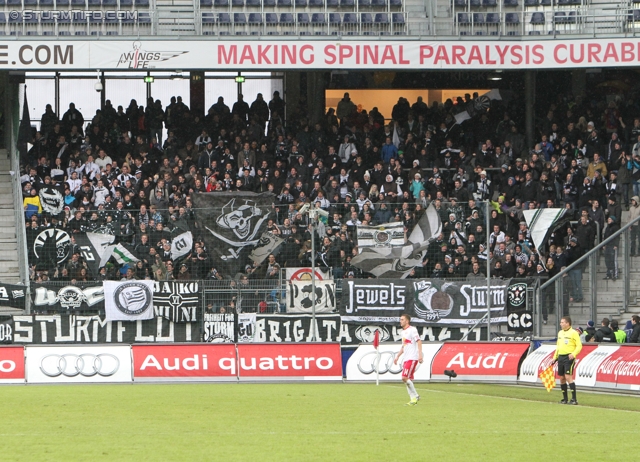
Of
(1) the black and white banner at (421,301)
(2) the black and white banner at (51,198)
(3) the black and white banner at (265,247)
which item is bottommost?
Result: (1) the black and white banner at (421,301)

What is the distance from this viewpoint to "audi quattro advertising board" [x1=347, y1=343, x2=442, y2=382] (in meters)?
27.5

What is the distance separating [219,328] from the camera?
95.5ft

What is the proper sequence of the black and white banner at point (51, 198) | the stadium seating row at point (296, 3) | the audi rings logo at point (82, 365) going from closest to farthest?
the audi rings logo at point (82, 365) → the black and white banner at point (51, 198) → the stadium seating row at point (296, 3)

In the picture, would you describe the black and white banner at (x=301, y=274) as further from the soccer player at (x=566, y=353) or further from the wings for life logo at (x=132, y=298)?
the soccer player at (x=566, y=353)

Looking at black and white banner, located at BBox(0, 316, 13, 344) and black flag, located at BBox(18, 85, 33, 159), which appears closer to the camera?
black and white banner, located at BBox(0, 316, 13, 344)

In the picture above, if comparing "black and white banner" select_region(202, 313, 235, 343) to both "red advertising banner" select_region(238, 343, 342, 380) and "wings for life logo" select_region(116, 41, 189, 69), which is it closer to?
"red advertising banner" select_region(238, 343, 342, 380)

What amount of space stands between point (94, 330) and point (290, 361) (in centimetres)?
532

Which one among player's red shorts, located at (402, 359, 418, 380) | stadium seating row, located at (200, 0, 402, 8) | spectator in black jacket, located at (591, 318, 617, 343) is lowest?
spectator in black jacket, located at (591, 318, 617, 343)

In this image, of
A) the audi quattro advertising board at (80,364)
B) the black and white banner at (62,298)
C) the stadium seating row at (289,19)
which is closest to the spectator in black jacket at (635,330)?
the audi quattro advertising board at (80,364)

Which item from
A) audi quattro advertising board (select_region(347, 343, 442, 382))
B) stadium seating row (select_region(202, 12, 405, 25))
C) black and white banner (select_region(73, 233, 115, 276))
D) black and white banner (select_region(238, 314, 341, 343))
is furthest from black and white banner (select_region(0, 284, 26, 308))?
stadium seating row (select_region(202, 12, 405, 25))

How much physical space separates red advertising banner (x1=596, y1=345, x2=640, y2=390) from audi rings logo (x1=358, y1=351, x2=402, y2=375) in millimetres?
5361

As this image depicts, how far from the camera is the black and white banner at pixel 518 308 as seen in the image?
2952cm

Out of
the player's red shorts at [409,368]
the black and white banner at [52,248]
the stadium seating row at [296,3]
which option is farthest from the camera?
the stadium seating row at [296,3]

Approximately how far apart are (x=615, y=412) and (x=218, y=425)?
6780mm
